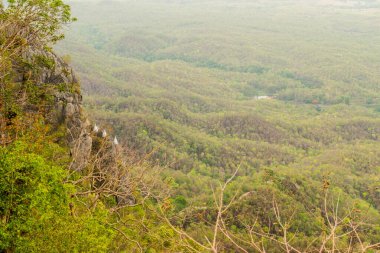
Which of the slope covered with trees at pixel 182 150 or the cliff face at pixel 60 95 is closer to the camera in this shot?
the slope covered with trees at pixel 182 150

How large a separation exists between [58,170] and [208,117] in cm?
9122

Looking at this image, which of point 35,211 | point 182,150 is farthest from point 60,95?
point 182,150

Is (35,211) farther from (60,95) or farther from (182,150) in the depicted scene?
(182,150)

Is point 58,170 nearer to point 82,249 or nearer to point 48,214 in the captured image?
point 48,214

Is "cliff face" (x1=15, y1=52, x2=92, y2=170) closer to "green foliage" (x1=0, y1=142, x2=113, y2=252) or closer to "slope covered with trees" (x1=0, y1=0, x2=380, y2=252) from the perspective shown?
"slope covered with trees" (x1=0, y1=0, x2=380, y2=252)

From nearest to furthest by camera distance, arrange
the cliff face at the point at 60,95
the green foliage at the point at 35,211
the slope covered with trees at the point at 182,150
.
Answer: the green foliage at the point at 35,211
the slope covered with trees at the point at 182,150
the cliff face at the point at 60,95

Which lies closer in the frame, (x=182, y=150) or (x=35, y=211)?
(x=35, y=211)

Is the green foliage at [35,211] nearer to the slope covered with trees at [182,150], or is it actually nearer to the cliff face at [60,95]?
the slope covered with trees at [182,150]

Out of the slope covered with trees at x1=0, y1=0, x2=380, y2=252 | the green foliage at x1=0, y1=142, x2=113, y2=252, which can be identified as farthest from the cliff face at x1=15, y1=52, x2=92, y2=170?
the green foliage at x1=0, y1=142, x2=113, y2=252

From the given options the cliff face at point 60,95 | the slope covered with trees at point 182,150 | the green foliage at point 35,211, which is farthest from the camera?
the cliff face at point 60,95

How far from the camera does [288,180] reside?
179 feet

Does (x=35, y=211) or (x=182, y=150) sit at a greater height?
(x=35, y=211)

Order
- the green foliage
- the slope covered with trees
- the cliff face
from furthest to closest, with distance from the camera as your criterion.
A: the cliff face < the slope covered with trees < the green foliage

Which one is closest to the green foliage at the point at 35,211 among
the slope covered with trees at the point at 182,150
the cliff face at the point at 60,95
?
the slope covered with trees at the point at 182,150
